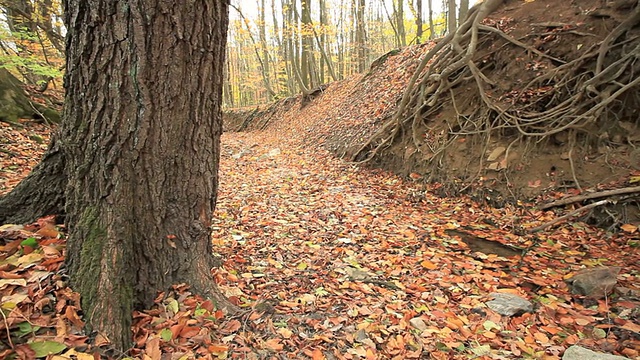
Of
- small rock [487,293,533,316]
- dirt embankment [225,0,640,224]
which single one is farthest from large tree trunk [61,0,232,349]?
dirt embankment [225,0,640,224]

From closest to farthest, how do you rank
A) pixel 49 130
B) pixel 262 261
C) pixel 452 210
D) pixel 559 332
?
pixel 559 332 < pixel 262 261 < pixel 452 210 < pixel 49 130

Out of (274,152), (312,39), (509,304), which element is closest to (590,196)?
(509,304)

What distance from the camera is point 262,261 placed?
3.16m

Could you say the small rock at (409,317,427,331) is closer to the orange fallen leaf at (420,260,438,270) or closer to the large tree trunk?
the orange fallen leaf at (420,260,438,270)

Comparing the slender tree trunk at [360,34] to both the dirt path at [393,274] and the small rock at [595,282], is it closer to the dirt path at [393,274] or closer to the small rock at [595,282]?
the dirt path at [393,274]

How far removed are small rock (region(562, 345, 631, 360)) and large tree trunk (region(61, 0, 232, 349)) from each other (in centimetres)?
276

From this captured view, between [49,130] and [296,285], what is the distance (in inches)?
248

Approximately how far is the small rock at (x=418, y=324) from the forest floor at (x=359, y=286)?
0.04 ft

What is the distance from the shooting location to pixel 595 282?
299 cm

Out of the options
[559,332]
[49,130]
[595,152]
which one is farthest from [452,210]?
[49,130]

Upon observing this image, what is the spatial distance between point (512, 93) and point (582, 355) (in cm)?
462

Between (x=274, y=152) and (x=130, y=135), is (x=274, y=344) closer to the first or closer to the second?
(x=130, y=135)

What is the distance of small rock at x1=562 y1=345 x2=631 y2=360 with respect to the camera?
2.09 meters

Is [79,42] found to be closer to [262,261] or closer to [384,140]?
[262,261]
